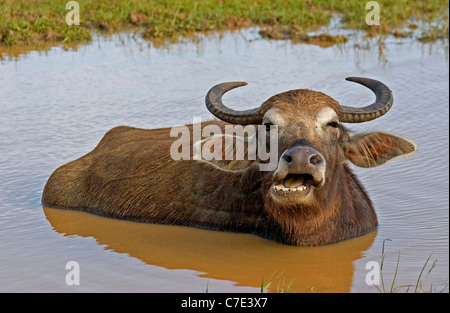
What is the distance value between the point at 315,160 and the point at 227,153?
1.15m

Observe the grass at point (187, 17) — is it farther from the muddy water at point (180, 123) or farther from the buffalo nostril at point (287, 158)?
the buffalo nostril at point (287, 158)

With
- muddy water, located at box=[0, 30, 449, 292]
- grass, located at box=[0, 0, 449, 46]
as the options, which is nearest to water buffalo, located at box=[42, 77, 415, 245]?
muddy water, located at box=[0, 30, 449, 292]

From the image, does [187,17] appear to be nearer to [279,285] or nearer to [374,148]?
[374,148]

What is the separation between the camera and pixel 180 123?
8945 mm

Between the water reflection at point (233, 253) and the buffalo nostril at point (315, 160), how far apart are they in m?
0.74

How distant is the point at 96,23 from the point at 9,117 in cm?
486

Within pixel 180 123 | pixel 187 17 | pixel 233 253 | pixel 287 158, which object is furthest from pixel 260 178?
pixel 187 17

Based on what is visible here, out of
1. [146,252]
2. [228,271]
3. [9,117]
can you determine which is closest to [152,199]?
[146,252]

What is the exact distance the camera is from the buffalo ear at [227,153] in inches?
230

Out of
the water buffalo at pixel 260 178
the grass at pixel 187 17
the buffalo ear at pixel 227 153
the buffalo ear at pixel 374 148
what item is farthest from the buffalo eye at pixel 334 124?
the grass at pixel 187 17

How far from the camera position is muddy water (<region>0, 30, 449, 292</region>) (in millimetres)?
5207

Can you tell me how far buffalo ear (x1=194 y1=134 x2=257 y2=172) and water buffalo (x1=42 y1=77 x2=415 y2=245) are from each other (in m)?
0.01

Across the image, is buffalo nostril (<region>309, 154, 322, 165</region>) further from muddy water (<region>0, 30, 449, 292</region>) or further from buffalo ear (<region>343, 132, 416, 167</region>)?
buffalo ear (<region>343, 132, 416, 167</region>)

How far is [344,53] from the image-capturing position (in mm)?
13008
